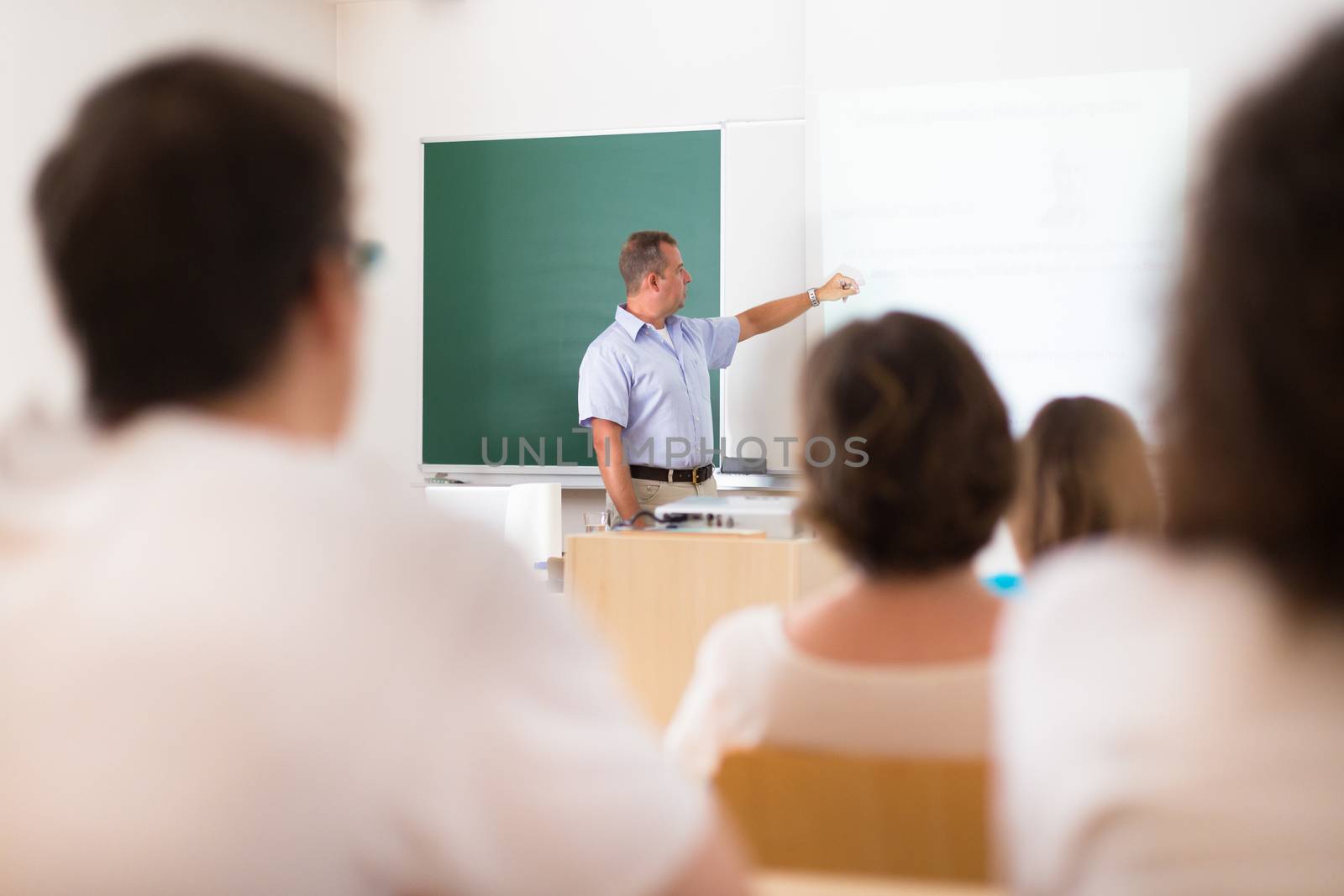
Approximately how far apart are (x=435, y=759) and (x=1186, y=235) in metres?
0.50

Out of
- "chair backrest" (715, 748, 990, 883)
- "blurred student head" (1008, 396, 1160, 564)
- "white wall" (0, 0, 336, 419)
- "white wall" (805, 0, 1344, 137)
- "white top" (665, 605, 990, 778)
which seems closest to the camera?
"chair backrest" (715, 748, 990, 883)

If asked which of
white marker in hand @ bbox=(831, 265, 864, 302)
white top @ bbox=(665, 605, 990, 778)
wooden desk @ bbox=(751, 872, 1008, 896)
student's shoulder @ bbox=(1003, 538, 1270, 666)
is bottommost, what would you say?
wooden desk @ bbox=(751, 872, 1008, 896)

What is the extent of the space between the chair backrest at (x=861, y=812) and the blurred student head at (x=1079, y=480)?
79 cm

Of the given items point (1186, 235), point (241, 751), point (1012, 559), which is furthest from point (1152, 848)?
point (1012, 559)

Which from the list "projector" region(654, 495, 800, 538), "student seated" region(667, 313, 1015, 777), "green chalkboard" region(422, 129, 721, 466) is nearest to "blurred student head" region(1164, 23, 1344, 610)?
"student seated" region(667, 313, 1015, 777)

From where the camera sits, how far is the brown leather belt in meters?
4.13

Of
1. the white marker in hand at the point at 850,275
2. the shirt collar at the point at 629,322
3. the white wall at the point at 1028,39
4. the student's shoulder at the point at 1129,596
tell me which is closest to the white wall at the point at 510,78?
the white wall at the point at 1028,39

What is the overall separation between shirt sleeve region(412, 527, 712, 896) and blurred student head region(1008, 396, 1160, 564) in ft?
3.81

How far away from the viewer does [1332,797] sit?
614 mm

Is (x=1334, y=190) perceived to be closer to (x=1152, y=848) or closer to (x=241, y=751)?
(x=1152, y=848)

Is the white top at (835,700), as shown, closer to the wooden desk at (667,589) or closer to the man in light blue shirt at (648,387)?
the wooden desk at (667,589)

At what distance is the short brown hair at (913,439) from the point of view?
1.21 m

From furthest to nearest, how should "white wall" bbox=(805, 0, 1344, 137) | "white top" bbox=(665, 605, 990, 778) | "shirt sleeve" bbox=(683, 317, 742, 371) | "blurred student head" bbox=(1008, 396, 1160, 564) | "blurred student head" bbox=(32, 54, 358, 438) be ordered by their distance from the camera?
1. "shirt sleeve" bbox=(683, 317, 742, 371)
2. "white wall" bbox=(805, 0, 1344, 137)
3. "blurred student head" bbox=(1008, 396, 1160, 564)
4. "white top" bbox=(665, 605, 990, 778)
5. "blurred student head" bbox=(32, 54, 358, 438)

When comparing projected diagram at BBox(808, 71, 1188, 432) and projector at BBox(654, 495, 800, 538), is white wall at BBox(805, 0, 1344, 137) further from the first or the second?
projector at BBox(654, 495, 800, 538)
